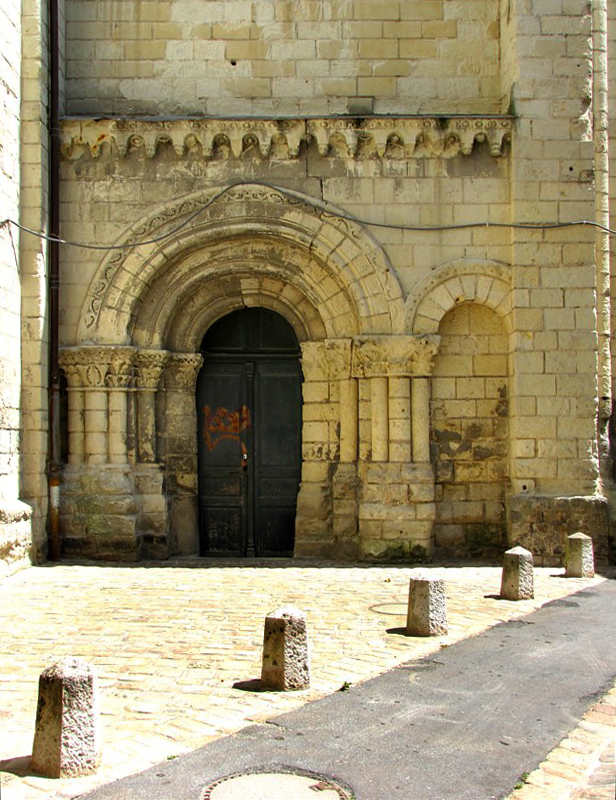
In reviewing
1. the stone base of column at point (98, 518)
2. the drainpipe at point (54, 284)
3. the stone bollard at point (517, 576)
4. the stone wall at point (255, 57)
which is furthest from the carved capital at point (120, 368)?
the stone bollard at point (517, 576)

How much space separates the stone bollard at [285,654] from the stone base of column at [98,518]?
6214 mm

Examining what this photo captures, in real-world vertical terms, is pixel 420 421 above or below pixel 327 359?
below

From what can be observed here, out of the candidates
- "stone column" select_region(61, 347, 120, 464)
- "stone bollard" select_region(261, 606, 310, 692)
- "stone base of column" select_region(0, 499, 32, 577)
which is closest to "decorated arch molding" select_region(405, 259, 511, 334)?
"stone column" select_region(61, 347, 120, 464)

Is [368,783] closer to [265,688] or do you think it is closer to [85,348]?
[265,688]

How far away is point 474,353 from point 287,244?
290 centimetres

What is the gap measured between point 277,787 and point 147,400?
862cm

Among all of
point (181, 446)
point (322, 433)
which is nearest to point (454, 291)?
point (322, 433)

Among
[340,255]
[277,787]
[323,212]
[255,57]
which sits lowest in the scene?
[277,787]

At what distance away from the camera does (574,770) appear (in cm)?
471

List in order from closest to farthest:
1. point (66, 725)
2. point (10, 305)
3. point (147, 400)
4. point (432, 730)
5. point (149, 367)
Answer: point (66, 725) → point (432, 730) → point (10, 305) → point (149, 367) → point (147, 400)

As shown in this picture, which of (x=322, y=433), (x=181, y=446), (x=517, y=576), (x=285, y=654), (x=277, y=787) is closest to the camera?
(x=277, y=787)

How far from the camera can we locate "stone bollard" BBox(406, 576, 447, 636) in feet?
24.7

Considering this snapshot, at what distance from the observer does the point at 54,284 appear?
1193 cm

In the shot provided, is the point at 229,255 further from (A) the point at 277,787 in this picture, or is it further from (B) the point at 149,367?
(A) the point at 277,787
